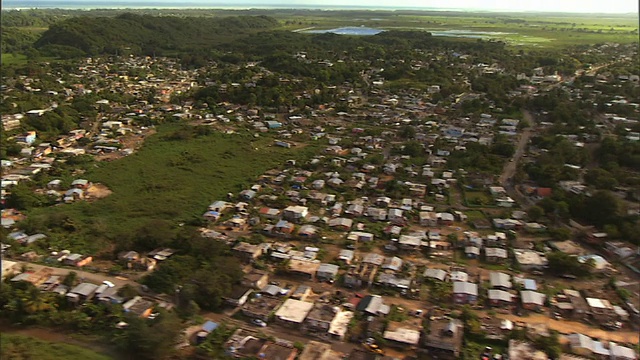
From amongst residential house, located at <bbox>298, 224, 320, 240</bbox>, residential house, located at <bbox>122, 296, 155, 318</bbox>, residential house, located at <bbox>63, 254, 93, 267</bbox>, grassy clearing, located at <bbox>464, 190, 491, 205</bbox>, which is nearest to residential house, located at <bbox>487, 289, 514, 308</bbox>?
residential house, located at <bbox>298, 224, 320, 240</bbox>

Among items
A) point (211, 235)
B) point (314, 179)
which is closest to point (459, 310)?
point (211, 235)

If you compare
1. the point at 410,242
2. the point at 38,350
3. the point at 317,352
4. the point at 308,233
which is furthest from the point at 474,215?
the point at 38,350

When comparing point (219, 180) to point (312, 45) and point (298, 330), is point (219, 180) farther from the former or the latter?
point (312, 45)

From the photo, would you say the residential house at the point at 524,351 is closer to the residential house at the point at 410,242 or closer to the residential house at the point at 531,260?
the residential house at the point at 531,260

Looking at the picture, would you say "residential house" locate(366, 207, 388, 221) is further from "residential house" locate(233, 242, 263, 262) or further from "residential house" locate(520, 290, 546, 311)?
"residential house" locate(520, 290, 546, 311)

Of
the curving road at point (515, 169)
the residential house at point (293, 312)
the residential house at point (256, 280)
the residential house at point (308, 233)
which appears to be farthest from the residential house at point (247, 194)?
the curving road at point (515, 169)

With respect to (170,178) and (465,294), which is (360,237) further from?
(170,178)
